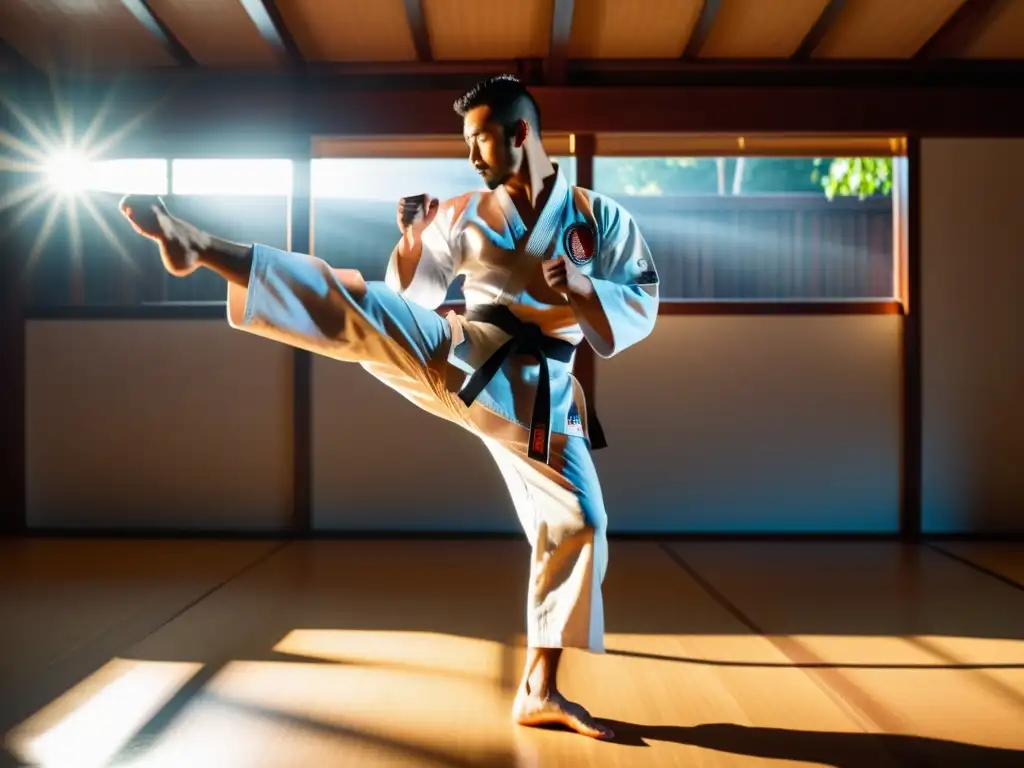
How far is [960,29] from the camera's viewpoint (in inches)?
156

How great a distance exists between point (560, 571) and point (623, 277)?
0.69 meters

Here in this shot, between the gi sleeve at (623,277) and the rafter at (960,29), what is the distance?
118 inches

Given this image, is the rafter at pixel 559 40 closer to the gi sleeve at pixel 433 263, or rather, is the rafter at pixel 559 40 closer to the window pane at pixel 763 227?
the window pane at pixel 763 227

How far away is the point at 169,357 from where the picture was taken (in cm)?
453

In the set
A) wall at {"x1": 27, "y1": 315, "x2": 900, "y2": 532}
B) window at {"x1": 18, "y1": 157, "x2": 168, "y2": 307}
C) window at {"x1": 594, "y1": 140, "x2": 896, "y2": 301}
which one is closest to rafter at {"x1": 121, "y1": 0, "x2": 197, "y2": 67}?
window at {"x1": 18, "y1": 157, "x2": 168, "y2": 307}

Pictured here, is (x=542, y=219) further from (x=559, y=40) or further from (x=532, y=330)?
(x=559, y=40)

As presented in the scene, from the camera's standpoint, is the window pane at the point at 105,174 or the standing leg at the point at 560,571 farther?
the window pane at the point at 105,174

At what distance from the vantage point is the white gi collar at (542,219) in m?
1.84

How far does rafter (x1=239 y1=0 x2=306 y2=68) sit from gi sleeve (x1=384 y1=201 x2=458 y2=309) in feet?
7.91

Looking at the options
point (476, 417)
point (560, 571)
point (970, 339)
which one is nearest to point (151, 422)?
point (476, 417)

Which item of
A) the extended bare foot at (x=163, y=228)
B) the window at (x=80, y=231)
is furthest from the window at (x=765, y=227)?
the extended bare foot at (x=163, y=228)

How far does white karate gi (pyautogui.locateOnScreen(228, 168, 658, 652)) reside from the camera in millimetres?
1764

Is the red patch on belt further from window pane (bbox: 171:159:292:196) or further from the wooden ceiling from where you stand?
window pane (bbox: 171:159:292:196)

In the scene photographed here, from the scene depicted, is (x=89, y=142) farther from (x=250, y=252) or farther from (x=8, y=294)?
(x=250, y=252)
